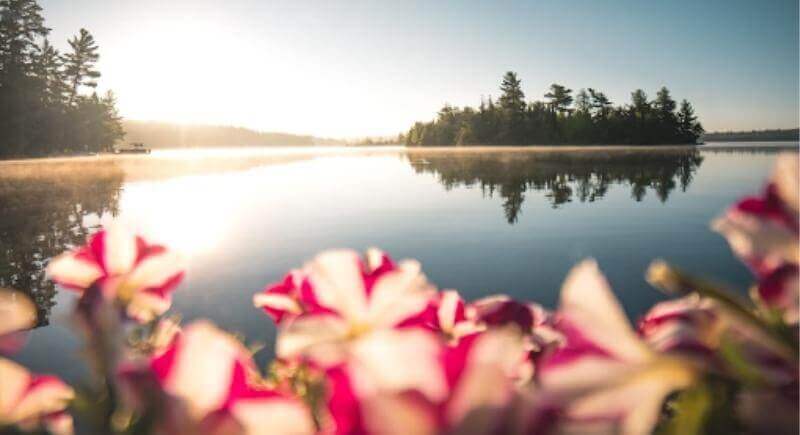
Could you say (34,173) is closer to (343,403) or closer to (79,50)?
(79,50)

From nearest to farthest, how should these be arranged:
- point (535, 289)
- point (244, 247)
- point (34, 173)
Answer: point (535, 289) < point (244, 247) < point (34, 173)

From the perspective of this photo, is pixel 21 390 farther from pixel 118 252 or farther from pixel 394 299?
pixel 394 299

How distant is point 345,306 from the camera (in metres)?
0.59

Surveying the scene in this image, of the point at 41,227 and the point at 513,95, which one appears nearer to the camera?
the point at 41,227

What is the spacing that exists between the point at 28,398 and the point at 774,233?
0.80 meters

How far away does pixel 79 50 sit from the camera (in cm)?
6134

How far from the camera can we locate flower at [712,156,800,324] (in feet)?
1.45

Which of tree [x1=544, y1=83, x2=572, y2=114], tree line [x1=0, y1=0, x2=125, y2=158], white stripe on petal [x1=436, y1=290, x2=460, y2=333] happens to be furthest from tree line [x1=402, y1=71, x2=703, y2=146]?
white stripe on petal [x1=436, y1=290, x2=460, y2=333]

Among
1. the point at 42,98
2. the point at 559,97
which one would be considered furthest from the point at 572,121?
the point at 42,98

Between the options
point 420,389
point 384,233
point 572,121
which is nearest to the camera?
point 420,389

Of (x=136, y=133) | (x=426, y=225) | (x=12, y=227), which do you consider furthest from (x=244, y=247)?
(x=136, y=133)

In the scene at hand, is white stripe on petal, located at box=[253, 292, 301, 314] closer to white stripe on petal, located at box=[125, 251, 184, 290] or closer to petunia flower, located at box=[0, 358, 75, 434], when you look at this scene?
white stripe on petal, located at box=[125, 251, 184, 290]

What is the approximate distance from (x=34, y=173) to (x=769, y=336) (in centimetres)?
4555

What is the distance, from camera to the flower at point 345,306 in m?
0.52
